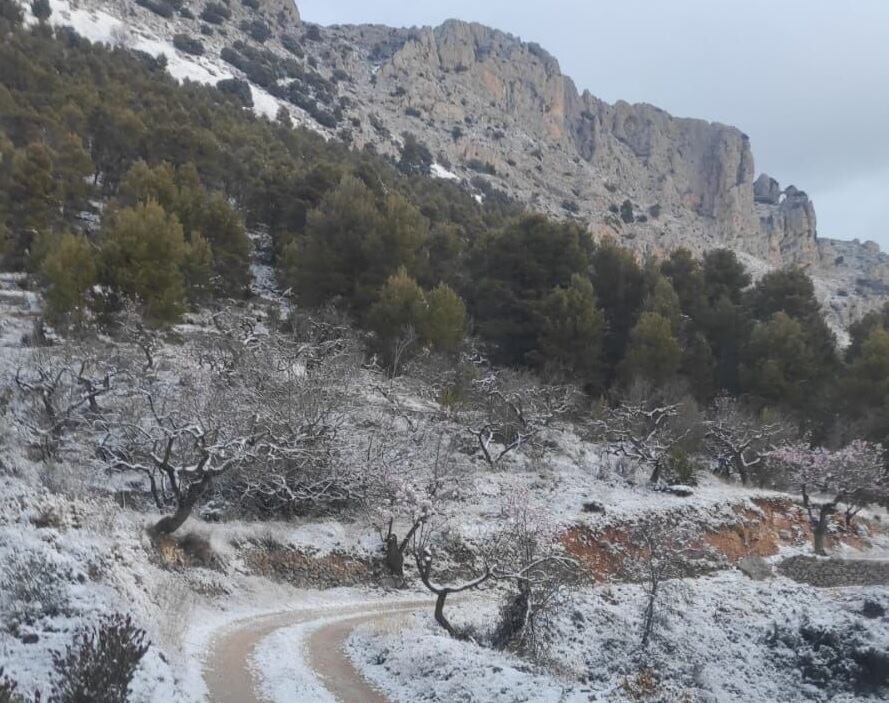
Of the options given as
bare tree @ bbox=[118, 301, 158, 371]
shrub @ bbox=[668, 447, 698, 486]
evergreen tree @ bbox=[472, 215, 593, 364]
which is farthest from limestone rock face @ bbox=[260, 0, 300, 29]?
shrub @ bbox=[668, 447, 698, 486]

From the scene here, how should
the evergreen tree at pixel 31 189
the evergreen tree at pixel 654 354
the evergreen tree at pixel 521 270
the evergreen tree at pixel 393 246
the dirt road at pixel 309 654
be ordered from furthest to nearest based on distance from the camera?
the evergreen tree at pixel 521 270 → the evergreen tree at pixel 654 354 → the evergreen tree at pixel 393 246 → the evergreen tree at pixel 31 189 → the dirt road at pixel 309 654

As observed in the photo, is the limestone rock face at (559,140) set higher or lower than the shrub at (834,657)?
higher

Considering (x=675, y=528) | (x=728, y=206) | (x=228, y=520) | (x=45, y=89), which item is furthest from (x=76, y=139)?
(x=728, y=206)

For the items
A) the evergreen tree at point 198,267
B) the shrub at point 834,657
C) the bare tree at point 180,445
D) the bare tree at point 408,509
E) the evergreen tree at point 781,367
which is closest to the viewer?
the shrub at point 834,657

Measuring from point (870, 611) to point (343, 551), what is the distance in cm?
1280

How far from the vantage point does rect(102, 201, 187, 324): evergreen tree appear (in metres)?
29.0

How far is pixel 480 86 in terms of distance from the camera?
13062 centimetres

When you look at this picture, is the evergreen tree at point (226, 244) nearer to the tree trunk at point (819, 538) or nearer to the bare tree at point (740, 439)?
the bare tree at point (740, 439)

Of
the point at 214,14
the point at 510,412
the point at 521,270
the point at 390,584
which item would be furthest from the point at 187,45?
the point at 390,584

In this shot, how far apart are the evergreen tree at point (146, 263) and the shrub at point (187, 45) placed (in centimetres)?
6854

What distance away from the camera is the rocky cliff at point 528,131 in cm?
9819

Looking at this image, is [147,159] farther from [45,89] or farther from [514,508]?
[514,508]

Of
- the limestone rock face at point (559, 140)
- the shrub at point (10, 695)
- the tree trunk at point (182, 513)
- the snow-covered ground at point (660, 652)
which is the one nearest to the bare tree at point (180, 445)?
the tree trunk at point (182, 513)

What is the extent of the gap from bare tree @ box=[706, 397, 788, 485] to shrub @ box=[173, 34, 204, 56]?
266 feet
